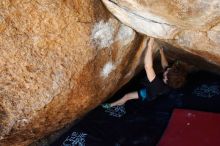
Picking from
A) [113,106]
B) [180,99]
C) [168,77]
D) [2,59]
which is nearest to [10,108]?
[2,59]

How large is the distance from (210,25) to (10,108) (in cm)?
163

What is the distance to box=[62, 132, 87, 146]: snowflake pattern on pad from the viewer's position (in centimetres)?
321

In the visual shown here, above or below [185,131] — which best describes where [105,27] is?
above

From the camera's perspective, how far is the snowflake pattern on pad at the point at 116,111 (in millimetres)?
3520

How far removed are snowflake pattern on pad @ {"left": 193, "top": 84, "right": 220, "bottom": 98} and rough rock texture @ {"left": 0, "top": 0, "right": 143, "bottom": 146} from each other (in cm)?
120

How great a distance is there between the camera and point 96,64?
108 inches

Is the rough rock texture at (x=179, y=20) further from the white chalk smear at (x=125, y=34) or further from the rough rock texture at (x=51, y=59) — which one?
the rough rock texture at (x=51, y=59)

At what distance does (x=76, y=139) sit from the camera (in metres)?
3.24

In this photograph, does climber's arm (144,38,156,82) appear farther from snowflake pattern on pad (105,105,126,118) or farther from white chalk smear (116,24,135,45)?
snowflake pattern on pad (105,105,126,118)

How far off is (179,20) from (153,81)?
1024mm

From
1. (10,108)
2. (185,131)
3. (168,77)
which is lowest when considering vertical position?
(185,131)

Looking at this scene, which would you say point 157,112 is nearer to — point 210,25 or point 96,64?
point 96,64

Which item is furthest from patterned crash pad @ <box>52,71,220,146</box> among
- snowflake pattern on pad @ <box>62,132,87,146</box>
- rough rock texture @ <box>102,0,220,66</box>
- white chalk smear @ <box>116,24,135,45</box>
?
white chalk smear @ <box>116,24,135,45</box>

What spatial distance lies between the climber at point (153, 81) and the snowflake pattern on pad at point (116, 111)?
0.04 meters
